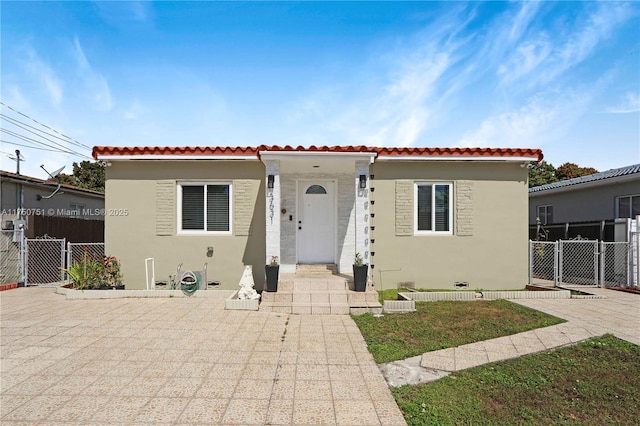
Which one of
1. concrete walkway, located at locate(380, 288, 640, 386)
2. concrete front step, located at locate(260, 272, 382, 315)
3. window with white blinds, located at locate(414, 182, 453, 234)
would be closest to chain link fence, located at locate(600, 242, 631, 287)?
concrete walkway, located at locate(380, 288, 640, 386)

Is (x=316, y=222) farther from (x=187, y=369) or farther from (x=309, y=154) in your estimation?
(x=187, y=369)

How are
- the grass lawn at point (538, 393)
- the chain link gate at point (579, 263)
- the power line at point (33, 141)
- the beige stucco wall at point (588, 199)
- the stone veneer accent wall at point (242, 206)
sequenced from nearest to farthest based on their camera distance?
the grass lawn at point (538, 393), the stone veneer accent wall at point (242, 206), the chain link gate at point (579, 263), the beige stucco wall at point (588, 199), the power line at point (33, 141)

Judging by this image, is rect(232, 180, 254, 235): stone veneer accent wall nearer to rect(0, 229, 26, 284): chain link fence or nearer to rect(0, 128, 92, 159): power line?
rect(0, 229, 26, 284): chain link fence

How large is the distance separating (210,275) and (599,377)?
7.90m

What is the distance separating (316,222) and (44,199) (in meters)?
11.7

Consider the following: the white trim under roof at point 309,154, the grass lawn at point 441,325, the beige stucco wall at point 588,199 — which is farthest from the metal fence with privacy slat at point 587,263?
the white trim under roof at point 309,154

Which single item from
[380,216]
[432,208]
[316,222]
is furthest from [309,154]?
[432,208]

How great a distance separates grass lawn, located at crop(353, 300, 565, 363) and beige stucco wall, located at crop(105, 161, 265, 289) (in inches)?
149

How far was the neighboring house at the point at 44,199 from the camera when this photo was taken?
11.6 metres

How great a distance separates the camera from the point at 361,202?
25.5ft

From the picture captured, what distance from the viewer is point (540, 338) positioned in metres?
5.11

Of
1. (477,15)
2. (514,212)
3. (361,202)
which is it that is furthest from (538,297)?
(477,15)

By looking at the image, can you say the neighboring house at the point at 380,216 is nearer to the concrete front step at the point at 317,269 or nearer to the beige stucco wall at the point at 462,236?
the beige stucco wall at the point at 462,236

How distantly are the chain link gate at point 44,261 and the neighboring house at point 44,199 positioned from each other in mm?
1216
